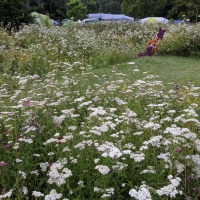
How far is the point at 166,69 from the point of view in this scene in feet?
26.9

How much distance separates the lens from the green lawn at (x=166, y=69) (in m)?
6.87

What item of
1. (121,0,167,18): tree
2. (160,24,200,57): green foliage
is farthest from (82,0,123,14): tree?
(160,24,200,57): green foliage

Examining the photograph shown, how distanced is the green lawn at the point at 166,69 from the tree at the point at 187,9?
25466mm

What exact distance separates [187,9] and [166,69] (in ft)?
98.7

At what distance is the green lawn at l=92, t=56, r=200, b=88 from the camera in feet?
22.5

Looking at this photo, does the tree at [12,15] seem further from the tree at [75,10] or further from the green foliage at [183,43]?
the tree at [75,10]

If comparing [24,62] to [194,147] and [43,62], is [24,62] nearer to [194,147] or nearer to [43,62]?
[43,62]

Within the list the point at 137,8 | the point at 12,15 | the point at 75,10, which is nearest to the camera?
the point at 12,15

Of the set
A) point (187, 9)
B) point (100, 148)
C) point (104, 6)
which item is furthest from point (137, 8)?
point (100, 148)

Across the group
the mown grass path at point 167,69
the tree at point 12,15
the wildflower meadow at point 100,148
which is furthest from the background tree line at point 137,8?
the wildflower meadow at point 100,148

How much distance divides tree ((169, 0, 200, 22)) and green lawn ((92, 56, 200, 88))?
25.5m

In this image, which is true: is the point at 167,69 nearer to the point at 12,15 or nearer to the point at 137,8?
the point at 12,15

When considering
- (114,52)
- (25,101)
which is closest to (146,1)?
(114,52)

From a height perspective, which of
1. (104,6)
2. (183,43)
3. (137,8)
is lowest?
(104,6)
